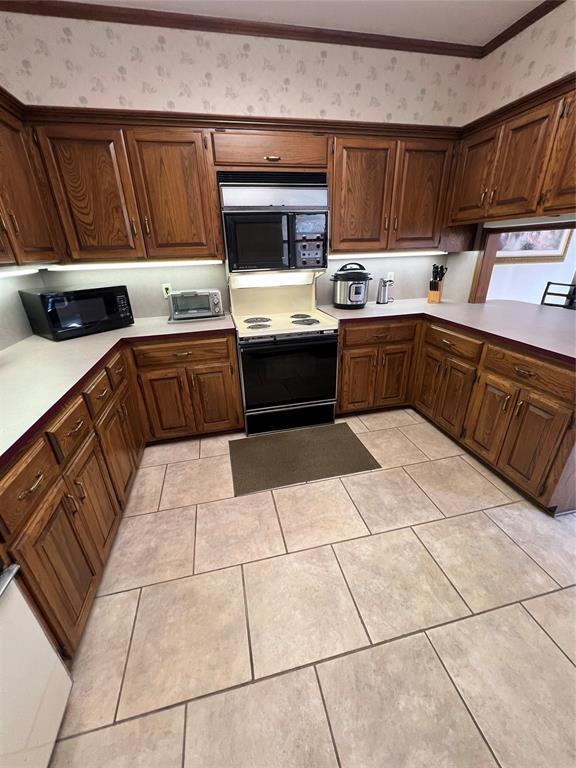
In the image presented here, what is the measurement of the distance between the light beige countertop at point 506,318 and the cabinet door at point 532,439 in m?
0.27

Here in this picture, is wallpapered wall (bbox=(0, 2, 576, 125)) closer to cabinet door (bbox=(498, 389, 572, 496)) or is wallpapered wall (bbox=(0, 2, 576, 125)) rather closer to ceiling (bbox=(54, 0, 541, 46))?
ceiling (bbox=(54, 0, 541, 46))

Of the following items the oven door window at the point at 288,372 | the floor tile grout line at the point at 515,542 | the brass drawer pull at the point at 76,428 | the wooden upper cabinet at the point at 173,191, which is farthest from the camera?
the oven door window at the point at 288,372

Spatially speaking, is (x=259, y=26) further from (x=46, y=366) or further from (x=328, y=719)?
(x=328, y=719)

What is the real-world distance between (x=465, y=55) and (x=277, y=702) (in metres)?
3.89

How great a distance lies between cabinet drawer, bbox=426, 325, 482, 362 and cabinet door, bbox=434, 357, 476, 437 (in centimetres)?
7

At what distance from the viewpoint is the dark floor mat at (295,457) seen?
2.06 metres

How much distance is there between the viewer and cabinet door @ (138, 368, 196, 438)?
85.9 inches

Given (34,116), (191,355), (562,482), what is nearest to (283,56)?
(34,116)

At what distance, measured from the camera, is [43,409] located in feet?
3.70

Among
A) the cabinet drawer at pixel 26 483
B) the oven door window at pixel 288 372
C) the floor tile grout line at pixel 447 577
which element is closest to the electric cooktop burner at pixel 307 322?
the oven door window at pixel 288 372

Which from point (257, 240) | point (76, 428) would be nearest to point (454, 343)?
point (257, 240)

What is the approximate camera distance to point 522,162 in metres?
1.96

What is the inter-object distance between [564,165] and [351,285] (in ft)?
4.48

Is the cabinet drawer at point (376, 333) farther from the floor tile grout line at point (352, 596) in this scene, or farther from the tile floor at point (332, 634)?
the floor tile grout line at point (352, 596)
